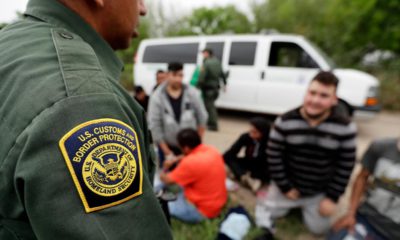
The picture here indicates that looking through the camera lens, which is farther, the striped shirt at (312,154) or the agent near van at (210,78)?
the agent near van at (210,78)

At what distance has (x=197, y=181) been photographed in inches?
94.7

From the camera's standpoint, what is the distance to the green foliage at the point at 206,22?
1694cm

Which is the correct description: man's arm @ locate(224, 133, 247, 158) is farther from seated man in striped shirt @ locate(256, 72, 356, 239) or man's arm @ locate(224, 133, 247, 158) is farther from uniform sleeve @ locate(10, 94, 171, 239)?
uniform sleeve @ locate(10, 94, 171, 239)

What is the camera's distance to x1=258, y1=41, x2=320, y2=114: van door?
5.07 m

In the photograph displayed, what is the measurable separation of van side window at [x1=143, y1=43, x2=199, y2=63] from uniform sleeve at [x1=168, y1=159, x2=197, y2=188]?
4.49 m

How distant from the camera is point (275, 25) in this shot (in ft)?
45.4

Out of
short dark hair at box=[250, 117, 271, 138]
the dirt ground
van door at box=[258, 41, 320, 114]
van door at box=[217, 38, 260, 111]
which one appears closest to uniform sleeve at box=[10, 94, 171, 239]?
short dark hair at box=[250, 117, 271, 138]

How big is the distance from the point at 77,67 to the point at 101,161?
20 cm

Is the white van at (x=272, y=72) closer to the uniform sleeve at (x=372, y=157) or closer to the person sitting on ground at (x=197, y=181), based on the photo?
the uniform sleeve at (x=372, y=157)

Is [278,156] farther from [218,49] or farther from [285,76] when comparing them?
[218,49]

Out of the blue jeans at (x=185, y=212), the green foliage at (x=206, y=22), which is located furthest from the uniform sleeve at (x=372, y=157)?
the green foliage at (x=206, y=22)

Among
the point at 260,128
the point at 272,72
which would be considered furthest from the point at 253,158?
the point at 272,72

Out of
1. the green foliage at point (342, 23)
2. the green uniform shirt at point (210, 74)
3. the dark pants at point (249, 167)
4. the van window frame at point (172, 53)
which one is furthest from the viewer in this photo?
the green foliage at point (342, 23)

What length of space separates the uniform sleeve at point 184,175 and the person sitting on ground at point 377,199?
1.30m
